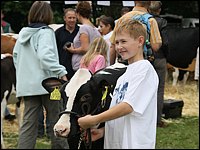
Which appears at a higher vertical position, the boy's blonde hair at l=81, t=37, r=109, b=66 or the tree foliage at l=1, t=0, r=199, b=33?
the boy's blonde hair at l=81, t=37, r=109, b=66

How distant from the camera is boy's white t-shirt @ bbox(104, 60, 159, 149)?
299cm

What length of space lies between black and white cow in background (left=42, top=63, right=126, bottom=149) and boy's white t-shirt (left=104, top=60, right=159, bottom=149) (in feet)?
1.06

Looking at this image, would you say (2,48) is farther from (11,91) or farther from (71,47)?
(71,47)

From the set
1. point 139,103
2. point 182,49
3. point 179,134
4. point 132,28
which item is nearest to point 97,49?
point 132,28

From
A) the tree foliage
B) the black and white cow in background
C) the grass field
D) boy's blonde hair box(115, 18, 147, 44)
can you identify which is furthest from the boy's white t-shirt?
the tree foliage

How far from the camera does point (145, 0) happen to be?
506 cm

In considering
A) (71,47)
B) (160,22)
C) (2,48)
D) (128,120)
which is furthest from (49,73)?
(2,48)

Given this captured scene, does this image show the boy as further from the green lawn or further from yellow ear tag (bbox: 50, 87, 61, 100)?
the green lawn

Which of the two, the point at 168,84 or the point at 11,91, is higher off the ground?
the point at 11,91

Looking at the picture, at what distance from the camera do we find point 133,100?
298cm

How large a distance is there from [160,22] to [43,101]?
1610 millimetres

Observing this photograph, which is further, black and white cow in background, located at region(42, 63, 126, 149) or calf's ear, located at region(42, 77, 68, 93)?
calf's ear, located at region(42, 77, 68, 93)

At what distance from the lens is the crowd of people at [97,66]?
3.02 meters

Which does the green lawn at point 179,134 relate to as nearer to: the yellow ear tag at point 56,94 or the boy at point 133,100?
the yellow ear tag at point 56,94
